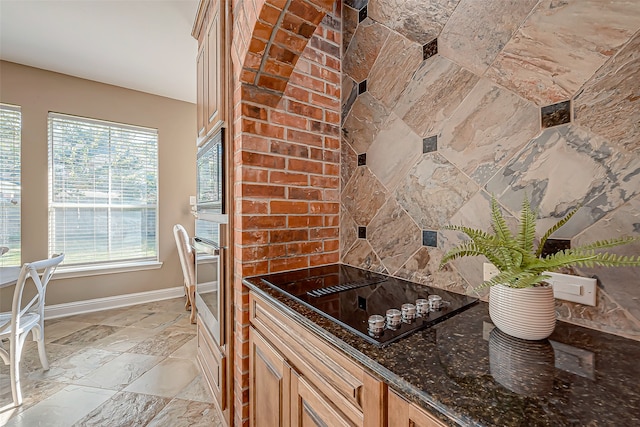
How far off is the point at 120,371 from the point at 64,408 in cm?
39

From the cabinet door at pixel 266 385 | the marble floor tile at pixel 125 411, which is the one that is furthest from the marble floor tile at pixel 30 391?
the cabinet door at pixel 266 385

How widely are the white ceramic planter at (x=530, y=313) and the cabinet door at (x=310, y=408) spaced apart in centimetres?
52

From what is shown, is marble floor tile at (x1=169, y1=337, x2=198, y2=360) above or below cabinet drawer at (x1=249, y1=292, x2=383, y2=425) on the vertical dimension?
below

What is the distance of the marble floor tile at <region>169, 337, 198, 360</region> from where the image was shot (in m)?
2.34

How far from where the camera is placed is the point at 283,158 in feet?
4.91

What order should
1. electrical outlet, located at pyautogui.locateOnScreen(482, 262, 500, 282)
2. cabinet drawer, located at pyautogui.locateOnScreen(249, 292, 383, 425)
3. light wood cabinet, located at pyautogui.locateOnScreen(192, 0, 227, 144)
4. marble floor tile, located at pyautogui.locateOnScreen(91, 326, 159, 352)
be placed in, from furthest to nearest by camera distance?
marble floor tile, located at pyautogui.locateOnScreen(91, 326, 159, 352)
light wood cabinet, located at pyautogui.locateOnScreen(192, 0, 227, 144)
electrical outlet, located at pyautogui.locateOnScreen(482, 262, 500, 282)
cabinet drawer, located at pyautogui.locateOnScreen(249, 292, 383, 425)

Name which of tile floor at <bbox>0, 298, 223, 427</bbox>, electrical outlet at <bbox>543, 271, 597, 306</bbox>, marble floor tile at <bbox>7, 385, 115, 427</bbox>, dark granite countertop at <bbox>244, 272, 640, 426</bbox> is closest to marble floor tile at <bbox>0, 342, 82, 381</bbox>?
tile floor at <bbox>0, 298, 223, 427</bbox>

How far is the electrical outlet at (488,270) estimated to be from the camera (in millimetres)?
1021

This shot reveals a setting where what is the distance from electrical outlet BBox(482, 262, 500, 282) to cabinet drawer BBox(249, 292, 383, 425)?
0.66 metres

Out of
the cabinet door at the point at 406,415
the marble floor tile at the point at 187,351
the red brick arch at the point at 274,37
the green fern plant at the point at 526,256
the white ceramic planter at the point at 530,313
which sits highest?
the red brick arch at the point at 274,37

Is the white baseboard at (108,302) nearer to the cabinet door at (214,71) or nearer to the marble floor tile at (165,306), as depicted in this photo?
the marble floor tile at (165,306)

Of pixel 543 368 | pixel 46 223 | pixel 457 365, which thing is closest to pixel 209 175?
pixel 457 365

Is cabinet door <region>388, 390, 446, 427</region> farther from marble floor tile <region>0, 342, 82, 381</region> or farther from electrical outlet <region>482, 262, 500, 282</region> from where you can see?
marble floor tile <region>0, 342, 82, 381</region>

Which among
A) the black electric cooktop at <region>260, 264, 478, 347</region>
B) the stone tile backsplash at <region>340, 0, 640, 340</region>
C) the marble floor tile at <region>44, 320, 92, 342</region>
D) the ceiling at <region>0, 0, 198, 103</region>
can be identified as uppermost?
the ceiling at <region>0, 0, 198, 103</region>
